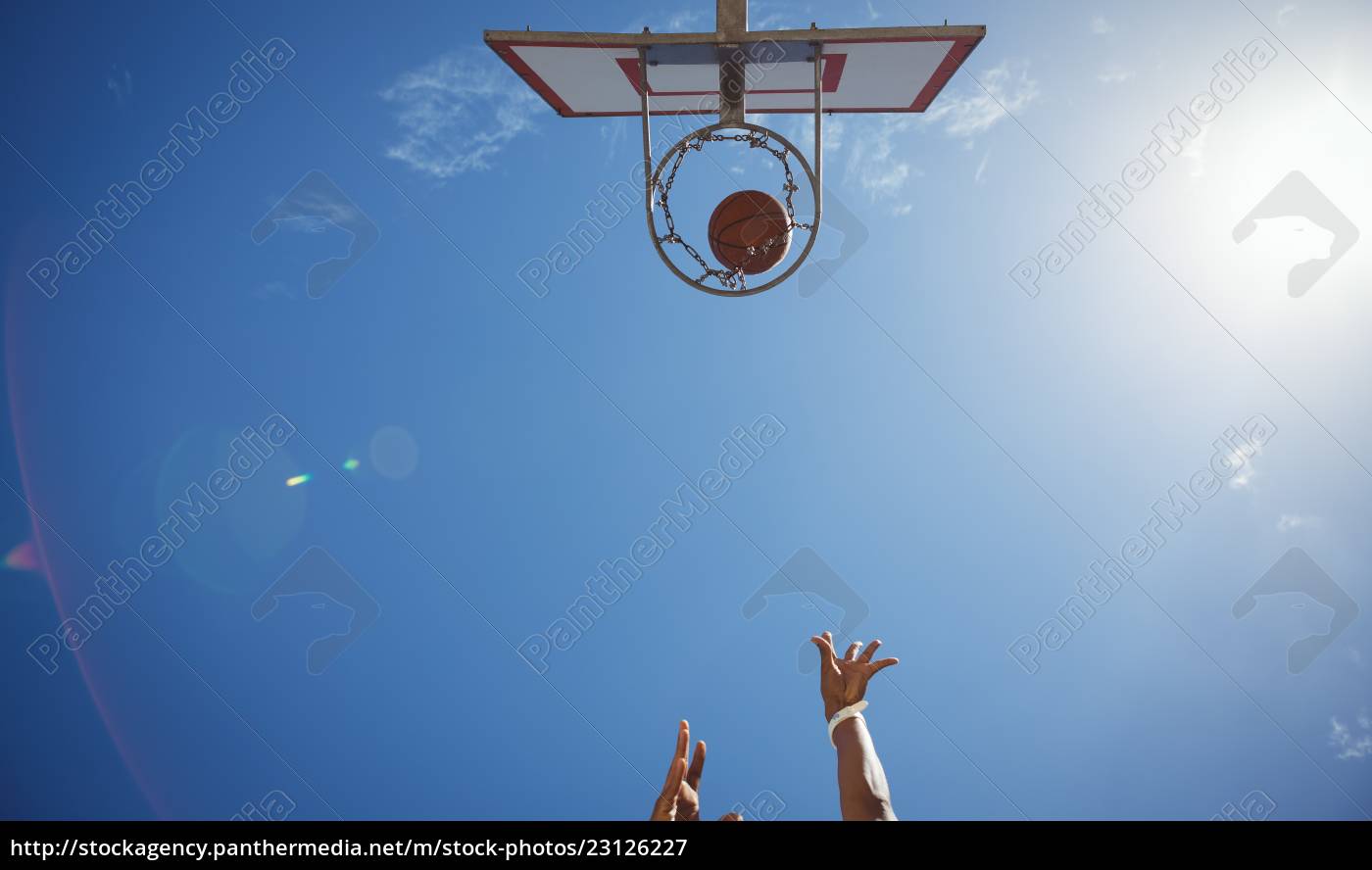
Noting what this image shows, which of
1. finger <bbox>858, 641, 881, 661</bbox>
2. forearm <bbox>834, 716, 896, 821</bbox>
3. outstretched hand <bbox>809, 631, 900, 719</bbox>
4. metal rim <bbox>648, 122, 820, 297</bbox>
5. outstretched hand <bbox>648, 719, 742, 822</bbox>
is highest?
metal rim <bbox>648, 122, 820, 297</bbox>

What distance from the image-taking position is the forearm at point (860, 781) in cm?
238

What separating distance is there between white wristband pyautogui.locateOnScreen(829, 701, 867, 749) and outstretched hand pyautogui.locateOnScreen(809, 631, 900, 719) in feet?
0.09

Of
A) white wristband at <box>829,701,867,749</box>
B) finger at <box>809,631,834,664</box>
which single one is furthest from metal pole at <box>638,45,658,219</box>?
white wristband at <box>829,701,867,749</box>

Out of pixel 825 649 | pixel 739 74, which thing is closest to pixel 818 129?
pixel 739 74

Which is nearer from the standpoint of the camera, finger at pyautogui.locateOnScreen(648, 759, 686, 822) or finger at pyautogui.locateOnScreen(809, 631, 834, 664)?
finger at pyautogui.locateOnScreen(648, 759, 686, 822)

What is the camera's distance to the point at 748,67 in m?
5.39

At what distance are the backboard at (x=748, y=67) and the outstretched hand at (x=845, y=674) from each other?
4.38 metres

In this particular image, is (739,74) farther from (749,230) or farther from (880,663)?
(880,663)

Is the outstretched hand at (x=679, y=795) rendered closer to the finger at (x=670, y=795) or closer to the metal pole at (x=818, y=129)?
the finger at (x=670, y=795)

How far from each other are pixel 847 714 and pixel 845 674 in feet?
0.74

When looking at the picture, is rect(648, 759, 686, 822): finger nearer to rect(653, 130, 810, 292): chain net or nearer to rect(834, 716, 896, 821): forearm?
rect(834, 716, 896, 821): forearm

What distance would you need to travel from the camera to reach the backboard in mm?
4875
